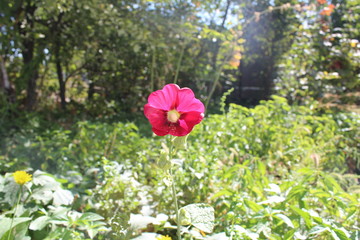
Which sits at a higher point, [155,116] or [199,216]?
[155,116]

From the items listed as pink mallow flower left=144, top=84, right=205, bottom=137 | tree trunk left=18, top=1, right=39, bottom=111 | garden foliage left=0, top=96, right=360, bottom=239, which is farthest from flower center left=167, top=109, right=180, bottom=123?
tree trunk left=18, top=1, right=39, bottom=111

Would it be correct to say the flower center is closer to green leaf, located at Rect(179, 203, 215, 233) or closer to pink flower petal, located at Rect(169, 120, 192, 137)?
pink flower petal, located at Rect(169, 120, 192, 137)

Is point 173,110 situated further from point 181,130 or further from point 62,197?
point 62,197

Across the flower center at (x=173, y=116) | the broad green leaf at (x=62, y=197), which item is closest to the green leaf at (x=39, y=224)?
the broad green leaf at (x=62, y=197)

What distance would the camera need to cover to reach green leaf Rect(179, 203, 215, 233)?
900 millimetres

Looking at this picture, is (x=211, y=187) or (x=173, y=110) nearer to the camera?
(x=173, y=110)

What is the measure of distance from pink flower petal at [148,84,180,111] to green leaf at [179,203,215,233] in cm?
31

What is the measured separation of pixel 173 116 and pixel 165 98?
55 millimetres

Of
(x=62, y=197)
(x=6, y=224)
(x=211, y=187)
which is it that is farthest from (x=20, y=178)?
(x=211, y=187)

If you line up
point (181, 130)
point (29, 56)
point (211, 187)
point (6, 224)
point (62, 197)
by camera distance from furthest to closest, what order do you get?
1. point (29, 56)
2. point (211, 187)
3. point (62, 197)
4. point (6, 224)
5. point (181, 130)

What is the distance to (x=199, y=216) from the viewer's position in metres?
0.93

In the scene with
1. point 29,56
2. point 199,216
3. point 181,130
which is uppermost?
point 29,56

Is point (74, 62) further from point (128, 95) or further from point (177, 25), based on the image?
point (177, 25)

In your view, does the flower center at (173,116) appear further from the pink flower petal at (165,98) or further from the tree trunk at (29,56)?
the tree trunk at (29,56)
